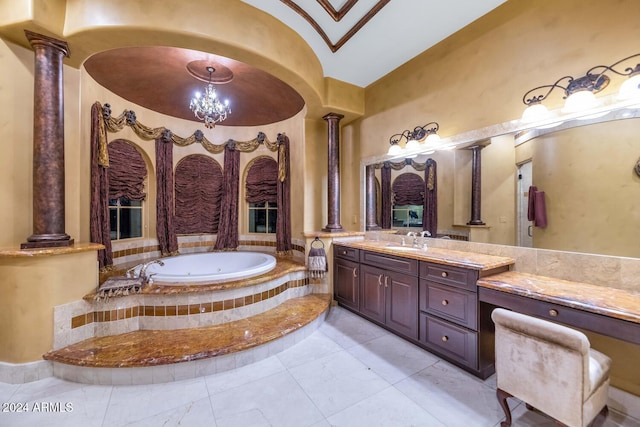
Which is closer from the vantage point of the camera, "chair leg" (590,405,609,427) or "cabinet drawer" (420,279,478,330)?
"chair leg" (590,405,609,427)

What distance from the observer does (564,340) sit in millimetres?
1189

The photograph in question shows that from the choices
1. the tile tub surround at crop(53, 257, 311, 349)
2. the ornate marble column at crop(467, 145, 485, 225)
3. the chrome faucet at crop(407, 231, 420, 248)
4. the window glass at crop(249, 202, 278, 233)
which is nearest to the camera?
the tile tub surround at crop(53, 257, 311, 349)

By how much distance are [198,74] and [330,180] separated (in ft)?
6.80

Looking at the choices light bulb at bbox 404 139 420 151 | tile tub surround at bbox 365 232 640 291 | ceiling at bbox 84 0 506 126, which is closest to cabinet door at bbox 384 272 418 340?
tile tub surround at bbox 365 232 640 291

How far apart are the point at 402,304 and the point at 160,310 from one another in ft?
7.39

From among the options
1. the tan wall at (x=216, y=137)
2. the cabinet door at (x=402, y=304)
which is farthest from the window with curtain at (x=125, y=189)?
the cabinet door at (x=402, y=304)

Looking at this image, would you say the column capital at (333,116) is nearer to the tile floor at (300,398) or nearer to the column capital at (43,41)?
the column capital at (43,41)

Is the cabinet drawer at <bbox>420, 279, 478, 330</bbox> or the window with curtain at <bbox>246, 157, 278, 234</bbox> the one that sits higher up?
the window with curtain at <bbox>246, 157, 278, 234</bbox>

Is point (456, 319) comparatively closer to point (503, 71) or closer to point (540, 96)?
point (540, 96)

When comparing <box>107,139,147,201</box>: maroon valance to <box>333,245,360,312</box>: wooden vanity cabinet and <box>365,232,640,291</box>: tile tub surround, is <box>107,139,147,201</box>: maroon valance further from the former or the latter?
<box>365,232,640,291</box>: tile tub surround

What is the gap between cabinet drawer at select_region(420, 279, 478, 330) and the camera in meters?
1.85

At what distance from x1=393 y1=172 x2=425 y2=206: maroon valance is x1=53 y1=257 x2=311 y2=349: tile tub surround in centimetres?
190

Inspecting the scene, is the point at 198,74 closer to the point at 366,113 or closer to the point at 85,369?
the point at 366,113

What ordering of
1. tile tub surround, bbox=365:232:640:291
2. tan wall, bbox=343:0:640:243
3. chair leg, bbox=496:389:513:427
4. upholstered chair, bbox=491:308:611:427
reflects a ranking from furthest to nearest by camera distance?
1. tan wall, bbox=343:0:640:243
2. tile tub surround, bbox=365:232:640:291
3. chair leg, bbox=496:389:513:427
4. upholstered chair, bbox=491:308:611:427
